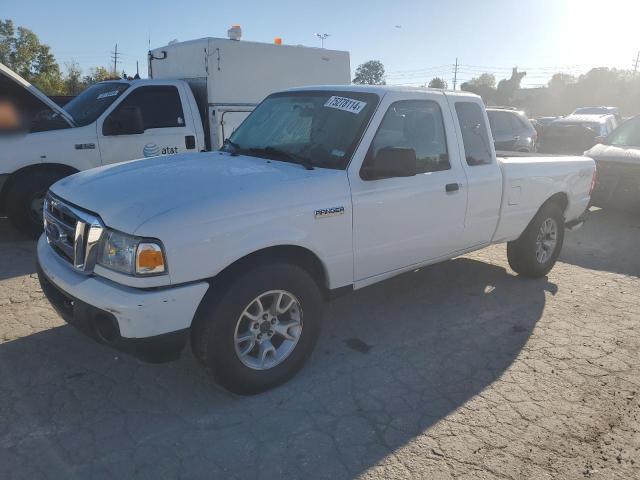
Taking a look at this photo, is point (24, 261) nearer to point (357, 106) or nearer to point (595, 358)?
point (357, 106)

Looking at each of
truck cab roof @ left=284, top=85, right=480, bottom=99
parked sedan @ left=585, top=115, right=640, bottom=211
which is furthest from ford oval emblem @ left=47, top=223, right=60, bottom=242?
parked sedan @ left=585, top=115, right=640, bottom=211

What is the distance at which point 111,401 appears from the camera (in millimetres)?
3070

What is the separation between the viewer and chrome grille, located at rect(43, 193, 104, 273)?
9.16ft

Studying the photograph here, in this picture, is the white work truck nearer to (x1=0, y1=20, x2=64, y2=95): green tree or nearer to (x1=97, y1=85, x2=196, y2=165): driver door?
(x1=97, y1=85, x2=196, y2=165): driver door

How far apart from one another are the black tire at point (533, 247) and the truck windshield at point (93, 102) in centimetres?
526

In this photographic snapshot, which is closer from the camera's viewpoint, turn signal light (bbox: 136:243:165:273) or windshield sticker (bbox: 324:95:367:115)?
turn signal light (bbox: 136:243:165:273)

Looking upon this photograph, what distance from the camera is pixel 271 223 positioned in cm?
294

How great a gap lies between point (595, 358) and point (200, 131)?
18.0ft

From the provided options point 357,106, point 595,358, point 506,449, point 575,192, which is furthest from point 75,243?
point 575,192

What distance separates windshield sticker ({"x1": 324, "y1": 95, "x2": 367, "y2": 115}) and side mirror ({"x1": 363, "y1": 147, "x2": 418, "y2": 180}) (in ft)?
1.48

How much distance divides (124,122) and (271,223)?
13.4 ft

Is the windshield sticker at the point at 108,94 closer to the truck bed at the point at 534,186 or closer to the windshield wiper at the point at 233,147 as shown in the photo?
the windshield wiper at the point at 233,147

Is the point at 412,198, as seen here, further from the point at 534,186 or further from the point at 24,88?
the point at 24,88

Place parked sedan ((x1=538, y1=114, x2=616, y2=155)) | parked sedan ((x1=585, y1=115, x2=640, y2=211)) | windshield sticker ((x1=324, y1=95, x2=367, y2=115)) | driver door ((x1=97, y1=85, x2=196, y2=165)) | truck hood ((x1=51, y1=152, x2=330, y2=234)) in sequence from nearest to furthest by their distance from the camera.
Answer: truck hood ((x1=51, y1=152, x2=330, y2=234)), windshield sticker ((x1=324, y1=95, x2=367, y2=115)), driver door ((x1=97, y1=85, x2=196, y2=165)), parked sedan ((x1=585, y1=115, x2=640, y2=211)), parked sedan ((x1=538, y1=114, x2=616, y2=155))
